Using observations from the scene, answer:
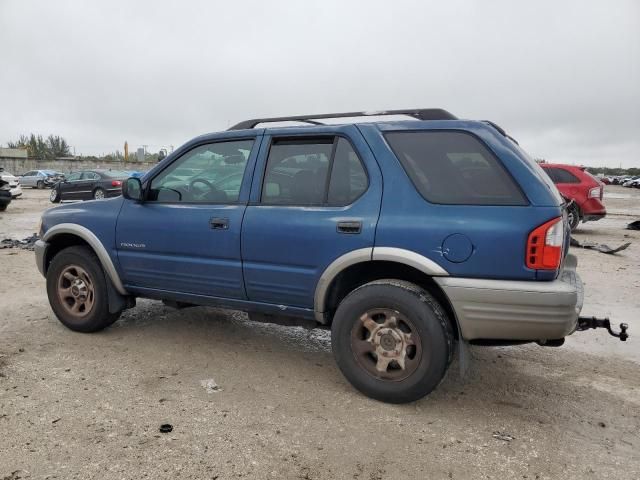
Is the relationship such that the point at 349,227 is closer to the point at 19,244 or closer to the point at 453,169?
the point at 453,169

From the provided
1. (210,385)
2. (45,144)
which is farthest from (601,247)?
(45,144)

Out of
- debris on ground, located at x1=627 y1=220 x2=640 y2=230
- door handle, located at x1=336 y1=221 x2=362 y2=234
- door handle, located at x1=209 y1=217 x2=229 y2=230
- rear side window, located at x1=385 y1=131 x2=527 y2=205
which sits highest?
rear side window, located at x1=385 y1=131 x2=527 y2=205

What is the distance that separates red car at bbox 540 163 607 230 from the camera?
11.4 metres

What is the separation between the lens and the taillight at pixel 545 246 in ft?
9.06

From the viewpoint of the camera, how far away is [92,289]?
4289 millimetres

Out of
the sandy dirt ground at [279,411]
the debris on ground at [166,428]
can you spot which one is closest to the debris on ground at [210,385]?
the sandy dirt ground at [279,411]

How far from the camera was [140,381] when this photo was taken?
342 cm

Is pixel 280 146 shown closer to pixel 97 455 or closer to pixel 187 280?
pixel 187 280

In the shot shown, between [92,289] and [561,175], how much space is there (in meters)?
11.0

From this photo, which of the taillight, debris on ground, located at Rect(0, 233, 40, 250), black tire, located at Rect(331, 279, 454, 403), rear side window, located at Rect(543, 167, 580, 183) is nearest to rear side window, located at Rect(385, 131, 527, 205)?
the taillight

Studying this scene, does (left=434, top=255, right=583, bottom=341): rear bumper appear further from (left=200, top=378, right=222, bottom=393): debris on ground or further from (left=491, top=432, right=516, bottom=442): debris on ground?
(left=200, top=378, right=222, bottom=393): debris on ground

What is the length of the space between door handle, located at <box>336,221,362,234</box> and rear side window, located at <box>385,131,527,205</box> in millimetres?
443

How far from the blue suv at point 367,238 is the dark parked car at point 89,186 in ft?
56.0

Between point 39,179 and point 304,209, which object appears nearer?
point 304,209
